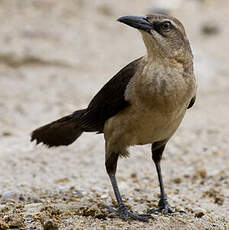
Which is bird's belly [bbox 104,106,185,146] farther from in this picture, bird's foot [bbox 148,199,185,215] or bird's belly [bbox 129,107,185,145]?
bird's foot [bbox 148,199,185,215]

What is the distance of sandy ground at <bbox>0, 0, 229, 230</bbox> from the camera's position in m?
4.92

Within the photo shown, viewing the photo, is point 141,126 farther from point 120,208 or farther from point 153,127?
point 120,208

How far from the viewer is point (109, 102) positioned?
194 inches

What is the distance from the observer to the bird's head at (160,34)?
4.50m

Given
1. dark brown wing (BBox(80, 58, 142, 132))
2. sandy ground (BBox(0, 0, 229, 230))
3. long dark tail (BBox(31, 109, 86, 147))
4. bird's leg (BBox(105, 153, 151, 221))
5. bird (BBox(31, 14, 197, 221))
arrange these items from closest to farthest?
bird (BBox(31, 14, 197, 221)) → bird's leg (BBox(105, 153, 151, 221)) → dark brown wing (BBox(80, 58, 142, 132)) → sandy ground (BBox(0, 0, 229, 230)) → long dark tail (BBox(31, 109, 86, 147))

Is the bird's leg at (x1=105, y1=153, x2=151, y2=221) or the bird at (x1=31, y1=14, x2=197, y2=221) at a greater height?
the bird at (x1=31, y1=14, x2=197, y2=221)

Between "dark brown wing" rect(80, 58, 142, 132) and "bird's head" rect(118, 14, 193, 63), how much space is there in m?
0.34

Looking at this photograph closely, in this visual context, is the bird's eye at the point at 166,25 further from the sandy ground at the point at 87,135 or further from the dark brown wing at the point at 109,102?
the sandy ground at the point at 87,135

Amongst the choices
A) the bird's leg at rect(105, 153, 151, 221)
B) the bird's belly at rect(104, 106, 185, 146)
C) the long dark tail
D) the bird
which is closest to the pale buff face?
the bird

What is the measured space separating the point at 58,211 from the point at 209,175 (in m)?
2.81

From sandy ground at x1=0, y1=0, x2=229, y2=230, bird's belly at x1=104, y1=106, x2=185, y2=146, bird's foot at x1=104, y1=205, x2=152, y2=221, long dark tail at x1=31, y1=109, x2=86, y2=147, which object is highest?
bird's belly at x1=104, y1=106, x2=185, y2=146

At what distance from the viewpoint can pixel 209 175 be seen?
677 centimetres

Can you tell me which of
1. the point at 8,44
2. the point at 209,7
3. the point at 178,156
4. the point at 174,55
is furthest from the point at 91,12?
the point at 174,55

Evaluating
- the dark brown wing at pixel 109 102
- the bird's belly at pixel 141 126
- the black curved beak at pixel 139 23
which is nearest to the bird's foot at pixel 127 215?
the bird's belly at pixel 141 126
